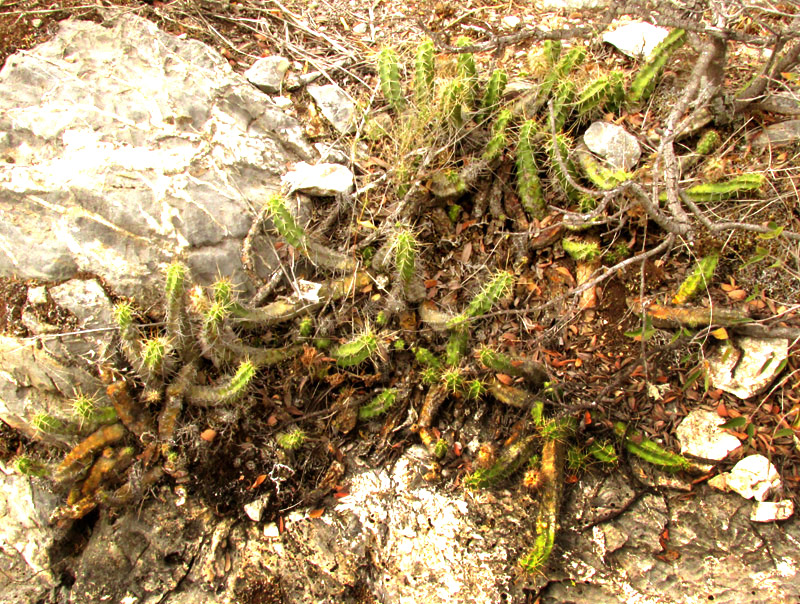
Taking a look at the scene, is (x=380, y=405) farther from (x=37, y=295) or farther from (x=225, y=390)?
(x=37, y=295)

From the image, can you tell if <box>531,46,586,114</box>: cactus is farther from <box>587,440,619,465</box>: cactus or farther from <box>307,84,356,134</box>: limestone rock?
Answer: <box>587,440,619,465</box>: cactus

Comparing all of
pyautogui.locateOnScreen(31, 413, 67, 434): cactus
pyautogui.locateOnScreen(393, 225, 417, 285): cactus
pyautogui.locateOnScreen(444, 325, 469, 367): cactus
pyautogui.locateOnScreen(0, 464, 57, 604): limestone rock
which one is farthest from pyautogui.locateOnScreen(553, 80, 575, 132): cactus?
pyautogui.locateOnScreen(0, 464, 57, 604): limestone rock

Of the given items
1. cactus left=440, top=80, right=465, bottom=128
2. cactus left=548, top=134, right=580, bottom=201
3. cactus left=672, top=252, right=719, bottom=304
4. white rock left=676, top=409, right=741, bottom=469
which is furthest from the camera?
cactus left=440, top=80, right=465, bottom=128

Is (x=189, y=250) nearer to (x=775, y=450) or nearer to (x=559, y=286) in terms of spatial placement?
(x=559, y=286)

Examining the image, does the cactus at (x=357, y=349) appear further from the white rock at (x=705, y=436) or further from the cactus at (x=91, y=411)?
the white rock at (x=705, y=436)

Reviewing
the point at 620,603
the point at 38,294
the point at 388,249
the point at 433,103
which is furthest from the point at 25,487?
the point at 433,103

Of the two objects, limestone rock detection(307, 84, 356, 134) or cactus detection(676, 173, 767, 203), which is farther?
limestone rock detection(307, 84, 356, 134)
